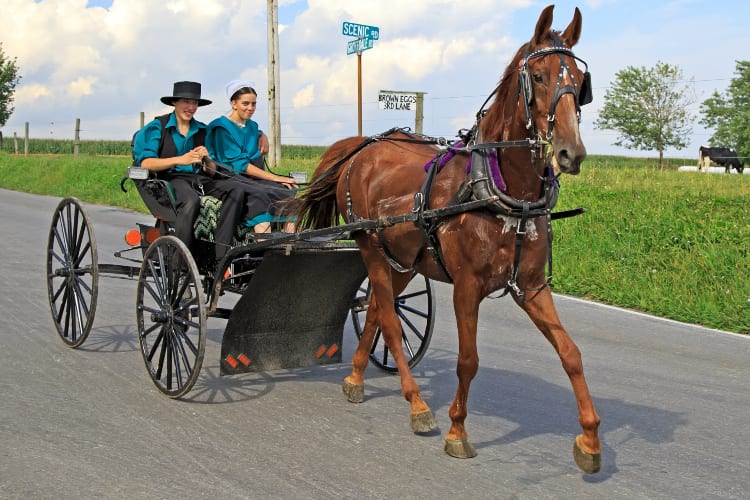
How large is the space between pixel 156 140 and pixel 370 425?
3.05 metres

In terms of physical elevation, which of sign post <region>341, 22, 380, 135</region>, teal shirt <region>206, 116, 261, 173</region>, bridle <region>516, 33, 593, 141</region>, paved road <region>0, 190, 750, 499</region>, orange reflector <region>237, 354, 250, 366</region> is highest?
sign post <region>341, 22, 380, 135</region>

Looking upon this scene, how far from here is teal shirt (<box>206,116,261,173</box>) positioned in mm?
7105

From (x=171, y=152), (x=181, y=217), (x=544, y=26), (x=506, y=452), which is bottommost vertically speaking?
(x=506, y=452)

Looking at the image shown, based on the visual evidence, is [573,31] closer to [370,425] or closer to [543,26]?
[543,26]

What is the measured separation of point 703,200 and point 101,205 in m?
15.2

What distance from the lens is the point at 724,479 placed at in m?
4.45

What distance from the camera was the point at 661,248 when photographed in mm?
11008

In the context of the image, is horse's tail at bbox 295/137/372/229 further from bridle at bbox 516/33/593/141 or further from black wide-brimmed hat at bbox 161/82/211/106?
bridle at bbox 516/33/593/141

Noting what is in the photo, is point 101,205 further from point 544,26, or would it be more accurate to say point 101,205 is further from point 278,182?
point 544,26

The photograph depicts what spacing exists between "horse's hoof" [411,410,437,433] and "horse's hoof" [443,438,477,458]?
38 cm

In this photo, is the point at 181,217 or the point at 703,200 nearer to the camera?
the point at 181,217

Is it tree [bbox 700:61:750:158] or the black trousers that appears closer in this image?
the black trousers

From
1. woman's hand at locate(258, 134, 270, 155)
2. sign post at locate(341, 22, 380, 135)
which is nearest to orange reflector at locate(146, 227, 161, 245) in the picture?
woman's hand at locate(258, 134, 270, 155)

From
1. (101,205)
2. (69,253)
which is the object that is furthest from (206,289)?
(101,205)
